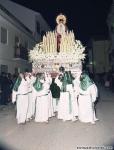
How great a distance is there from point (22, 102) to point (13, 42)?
1517 centimetres

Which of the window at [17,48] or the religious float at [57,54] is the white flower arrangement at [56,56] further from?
the window at [17,48]

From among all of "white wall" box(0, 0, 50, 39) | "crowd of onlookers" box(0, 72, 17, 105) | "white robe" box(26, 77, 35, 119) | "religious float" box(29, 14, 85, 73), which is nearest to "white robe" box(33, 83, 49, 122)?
"white robe" box(26, 77, 35, 119)

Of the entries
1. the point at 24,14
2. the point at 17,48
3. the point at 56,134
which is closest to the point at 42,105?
the point at 56,134

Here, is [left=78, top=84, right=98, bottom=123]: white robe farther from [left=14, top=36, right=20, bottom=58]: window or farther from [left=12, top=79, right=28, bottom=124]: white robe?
[left=14, top=36, right=20, bottom=58]: window

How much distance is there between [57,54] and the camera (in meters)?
14.0

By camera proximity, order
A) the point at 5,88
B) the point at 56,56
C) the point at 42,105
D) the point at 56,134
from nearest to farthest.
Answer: the point at 56,134
the point at 42,105
the point at 56,56
the point at 5,88

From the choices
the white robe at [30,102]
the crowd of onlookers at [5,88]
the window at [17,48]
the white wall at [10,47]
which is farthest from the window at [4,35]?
the white robe at [30,102]

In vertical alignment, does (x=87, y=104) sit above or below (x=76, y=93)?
below

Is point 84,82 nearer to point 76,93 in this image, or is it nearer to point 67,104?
point 76,93

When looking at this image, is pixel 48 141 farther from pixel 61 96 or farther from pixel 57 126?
pixel 61 96

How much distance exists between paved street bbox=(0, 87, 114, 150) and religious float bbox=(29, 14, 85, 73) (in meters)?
3.01

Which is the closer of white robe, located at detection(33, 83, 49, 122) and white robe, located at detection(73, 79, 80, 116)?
white robe, located at detection(33, 83, 49, 122)

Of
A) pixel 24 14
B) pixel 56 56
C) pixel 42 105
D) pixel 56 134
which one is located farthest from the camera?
pixel 24 14

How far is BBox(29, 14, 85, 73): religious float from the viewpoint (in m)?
13.8
